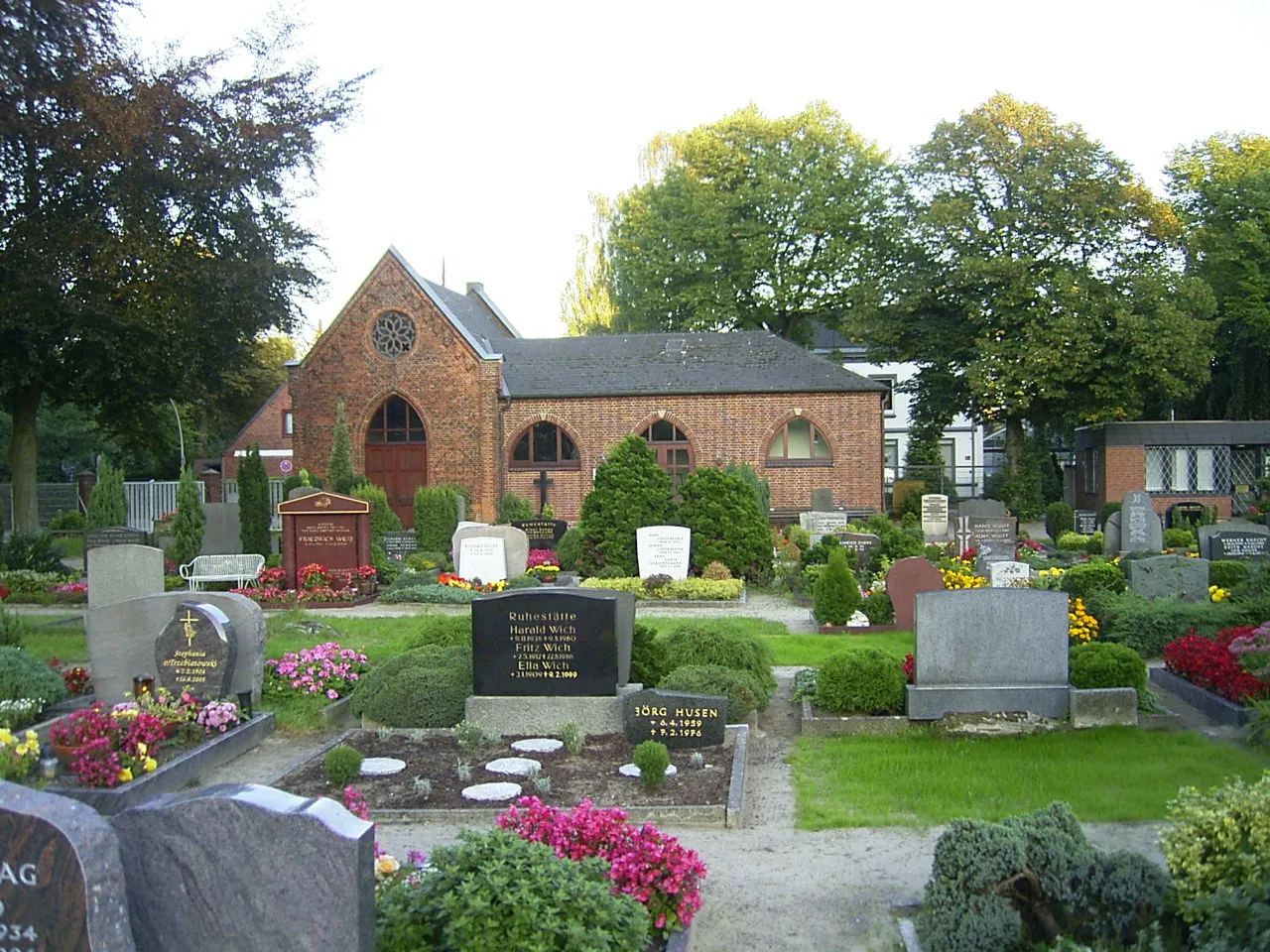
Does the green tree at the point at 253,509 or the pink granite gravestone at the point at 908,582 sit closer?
the pink granite gravestone at the point at 908,582

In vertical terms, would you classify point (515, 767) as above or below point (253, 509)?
below

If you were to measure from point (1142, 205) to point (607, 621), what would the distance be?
34.1 m

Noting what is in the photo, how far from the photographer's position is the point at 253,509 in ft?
85.1

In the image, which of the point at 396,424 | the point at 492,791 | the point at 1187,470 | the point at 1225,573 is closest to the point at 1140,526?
the point at 1225,573

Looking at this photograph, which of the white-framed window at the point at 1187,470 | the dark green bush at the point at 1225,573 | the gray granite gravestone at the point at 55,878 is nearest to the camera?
the gray granite gravestone at the point at 55,878

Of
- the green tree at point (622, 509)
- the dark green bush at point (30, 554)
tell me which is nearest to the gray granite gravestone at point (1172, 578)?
the green tree at point (622, 509)

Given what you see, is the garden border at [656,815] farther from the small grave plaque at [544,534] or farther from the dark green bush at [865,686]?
the small grave plaque at [544,534]

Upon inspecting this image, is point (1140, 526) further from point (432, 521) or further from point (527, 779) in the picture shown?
point (527, 779)

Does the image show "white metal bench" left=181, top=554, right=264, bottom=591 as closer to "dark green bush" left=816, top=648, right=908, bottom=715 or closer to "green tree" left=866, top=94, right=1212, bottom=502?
"dark green bush" left=816, top=648, right=908, bottom=715

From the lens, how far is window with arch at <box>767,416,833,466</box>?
1387 inches

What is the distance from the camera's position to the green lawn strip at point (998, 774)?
8.16 meters

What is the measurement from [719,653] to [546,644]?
80.9 inches

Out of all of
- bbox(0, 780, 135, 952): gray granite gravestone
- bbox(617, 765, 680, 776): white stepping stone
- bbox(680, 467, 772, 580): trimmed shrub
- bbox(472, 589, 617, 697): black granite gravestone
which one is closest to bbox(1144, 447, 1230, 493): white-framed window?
bbox(680, 467, 772, 580): trimmed shrub

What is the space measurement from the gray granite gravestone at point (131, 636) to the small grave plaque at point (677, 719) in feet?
13.0
